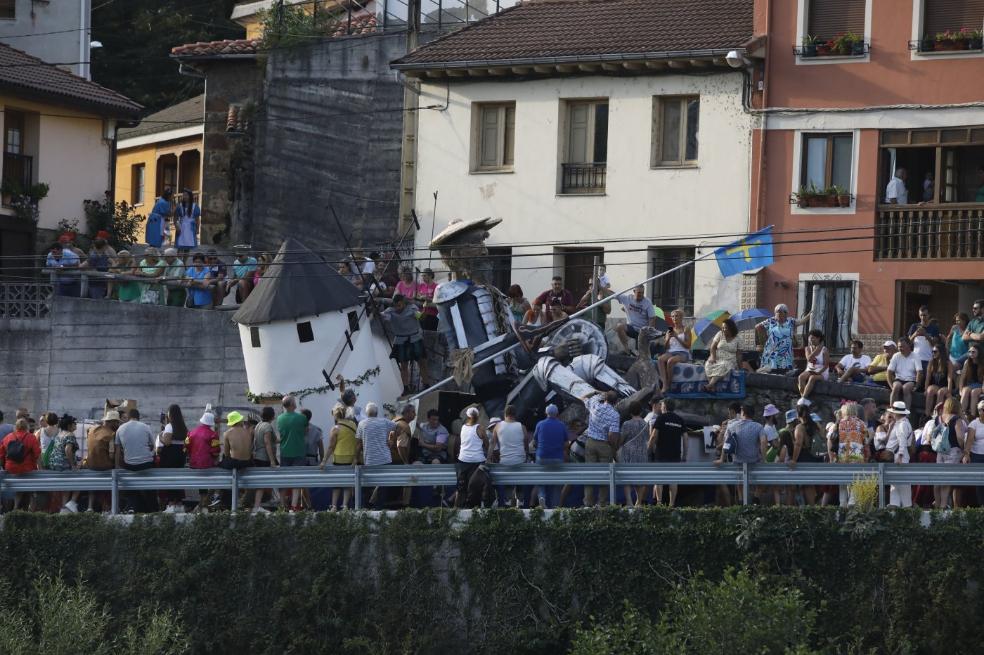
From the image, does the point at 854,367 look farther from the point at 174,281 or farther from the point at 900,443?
the point at 174,281

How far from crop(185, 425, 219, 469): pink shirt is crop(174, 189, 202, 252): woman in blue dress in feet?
43.5

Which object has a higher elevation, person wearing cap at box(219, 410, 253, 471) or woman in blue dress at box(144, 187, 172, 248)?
woman in blue dress at box(144, 187, 172, 248)

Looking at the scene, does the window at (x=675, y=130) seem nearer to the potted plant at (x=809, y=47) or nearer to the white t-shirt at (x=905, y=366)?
the potted plant at (x=809, y=47)

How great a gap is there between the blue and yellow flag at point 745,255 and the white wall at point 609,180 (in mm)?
4326

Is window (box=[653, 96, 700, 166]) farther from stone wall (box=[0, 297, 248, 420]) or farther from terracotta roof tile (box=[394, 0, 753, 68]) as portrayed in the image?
stone wall (box=[0, 297, 248, 420])

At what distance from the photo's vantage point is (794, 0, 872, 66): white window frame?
3509 cm


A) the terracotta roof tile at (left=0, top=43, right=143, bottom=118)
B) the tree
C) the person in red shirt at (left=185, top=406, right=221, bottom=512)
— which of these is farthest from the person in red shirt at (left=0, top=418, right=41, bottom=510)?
the tree

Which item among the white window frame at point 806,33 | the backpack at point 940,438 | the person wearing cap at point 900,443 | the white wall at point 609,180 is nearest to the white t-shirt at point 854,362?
the person wearing cap at point 900,443

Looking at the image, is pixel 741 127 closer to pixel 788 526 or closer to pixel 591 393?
pixel 591 393

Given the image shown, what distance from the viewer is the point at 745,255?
103ft

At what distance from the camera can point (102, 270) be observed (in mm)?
37031

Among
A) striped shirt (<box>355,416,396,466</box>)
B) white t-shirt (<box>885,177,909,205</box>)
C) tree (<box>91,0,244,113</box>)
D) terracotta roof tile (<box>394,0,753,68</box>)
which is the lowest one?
striped shirt (<box>355,416,396,466</box>)

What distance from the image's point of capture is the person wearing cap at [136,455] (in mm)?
27500

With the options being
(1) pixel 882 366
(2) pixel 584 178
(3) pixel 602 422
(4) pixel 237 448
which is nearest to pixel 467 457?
(3) pixel 602 422
